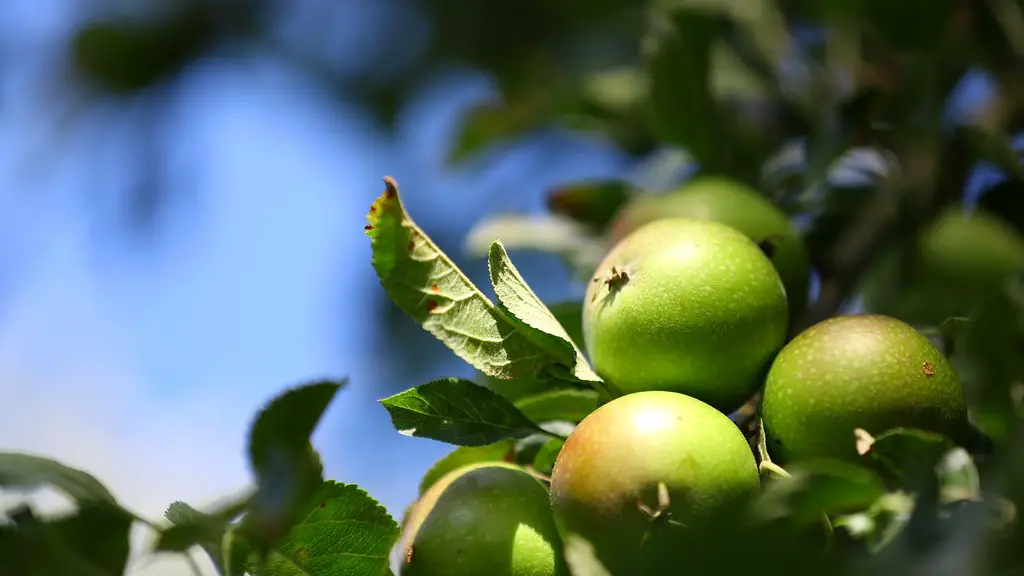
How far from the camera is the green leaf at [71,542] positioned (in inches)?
32.2

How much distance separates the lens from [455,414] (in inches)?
43.0

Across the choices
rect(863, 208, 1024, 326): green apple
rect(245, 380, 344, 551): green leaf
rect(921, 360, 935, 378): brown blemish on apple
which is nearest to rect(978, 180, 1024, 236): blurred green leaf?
rect(863, 208, 1024, 326): green apple

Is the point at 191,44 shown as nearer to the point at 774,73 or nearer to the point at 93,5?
the point at 93,5

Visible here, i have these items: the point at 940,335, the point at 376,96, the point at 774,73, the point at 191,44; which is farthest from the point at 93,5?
the point at 940,335

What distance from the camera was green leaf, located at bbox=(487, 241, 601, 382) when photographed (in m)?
1.06

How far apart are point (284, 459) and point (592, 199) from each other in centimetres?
117

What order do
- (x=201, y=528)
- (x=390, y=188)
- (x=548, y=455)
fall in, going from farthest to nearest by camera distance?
(x=548, y=455) < (x=390, y=188) < (x=201, y=528)

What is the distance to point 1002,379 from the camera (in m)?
1.01

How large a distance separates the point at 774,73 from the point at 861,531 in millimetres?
1377

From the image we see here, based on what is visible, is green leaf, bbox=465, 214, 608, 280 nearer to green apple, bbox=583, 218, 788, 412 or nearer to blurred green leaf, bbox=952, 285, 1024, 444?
green apple, bbox=583, 218, 788, 412

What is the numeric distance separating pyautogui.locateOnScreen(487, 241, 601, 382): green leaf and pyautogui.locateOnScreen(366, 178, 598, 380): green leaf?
2 cm

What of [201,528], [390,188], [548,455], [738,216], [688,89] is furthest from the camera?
[688,89]

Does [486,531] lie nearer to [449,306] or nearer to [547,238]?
[449,306]

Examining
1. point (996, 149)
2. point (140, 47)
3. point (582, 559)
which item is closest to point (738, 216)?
point (996, 149)
